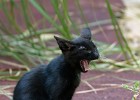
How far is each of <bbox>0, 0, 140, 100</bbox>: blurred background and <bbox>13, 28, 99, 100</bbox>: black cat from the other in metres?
0.17

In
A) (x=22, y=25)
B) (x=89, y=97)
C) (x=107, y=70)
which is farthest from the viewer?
(x=22, y=25)

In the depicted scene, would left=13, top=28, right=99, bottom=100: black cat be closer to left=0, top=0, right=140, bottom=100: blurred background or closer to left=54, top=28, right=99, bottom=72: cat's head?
left=54, top=28, right=99, bottom=72: cat's head

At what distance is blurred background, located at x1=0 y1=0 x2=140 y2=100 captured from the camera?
2.93 meters

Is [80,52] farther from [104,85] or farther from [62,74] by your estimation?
[104,85]

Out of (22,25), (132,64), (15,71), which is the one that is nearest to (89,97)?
(15,71)

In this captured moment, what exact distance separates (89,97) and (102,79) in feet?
1.49

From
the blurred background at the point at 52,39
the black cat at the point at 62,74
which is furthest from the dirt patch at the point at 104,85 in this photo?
the black cat at the point at 62,74

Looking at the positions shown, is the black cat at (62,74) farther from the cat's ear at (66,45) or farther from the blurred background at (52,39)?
the blurred background at (52,39)

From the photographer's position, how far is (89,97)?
2723 mm

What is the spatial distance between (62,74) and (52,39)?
185 centimetres

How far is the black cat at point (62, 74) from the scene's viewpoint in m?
2.23

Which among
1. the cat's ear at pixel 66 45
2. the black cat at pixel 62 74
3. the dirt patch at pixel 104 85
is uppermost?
the cat's ear at pixel 66 45

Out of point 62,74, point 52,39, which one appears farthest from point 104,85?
point 52,39

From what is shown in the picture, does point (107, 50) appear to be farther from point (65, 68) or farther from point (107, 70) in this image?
point (65, 68)
